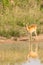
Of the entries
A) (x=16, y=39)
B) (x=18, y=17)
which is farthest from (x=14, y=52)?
(x=18, y=17)

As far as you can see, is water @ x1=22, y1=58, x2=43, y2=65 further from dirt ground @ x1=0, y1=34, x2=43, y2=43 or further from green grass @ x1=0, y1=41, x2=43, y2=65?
dirt ground @ x1=0, y1=34, x2=43, y2=43

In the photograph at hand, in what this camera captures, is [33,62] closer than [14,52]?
Yes

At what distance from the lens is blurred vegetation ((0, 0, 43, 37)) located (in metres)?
16.3

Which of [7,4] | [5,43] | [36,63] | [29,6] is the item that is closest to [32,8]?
[29,6]

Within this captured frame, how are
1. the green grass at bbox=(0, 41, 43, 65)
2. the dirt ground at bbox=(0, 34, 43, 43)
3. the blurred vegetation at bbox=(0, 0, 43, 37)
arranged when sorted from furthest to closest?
1. the blurred vegetation at bbox=(0, 0, 43, 37)
2. the dirt ground at bbox=(0, 34, 43, 43)
3. the green grass at bbox=(0, 41, 43, 65)

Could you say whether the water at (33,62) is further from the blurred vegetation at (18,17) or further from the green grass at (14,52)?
the blurred vegetation at (18,17)

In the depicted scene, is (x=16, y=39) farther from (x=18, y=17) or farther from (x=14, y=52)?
(x=14, y=52)

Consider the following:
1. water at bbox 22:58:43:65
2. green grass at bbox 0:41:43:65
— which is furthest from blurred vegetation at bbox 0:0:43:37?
water at bbox 22:58:43:65

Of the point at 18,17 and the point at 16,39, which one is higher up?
the point at 18,17

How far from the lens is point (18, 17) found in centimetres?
1783

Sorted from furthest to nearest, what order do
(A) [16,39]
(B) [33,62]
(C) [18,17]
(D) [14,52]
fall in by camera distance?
(C) [18,17], (A) [16,39], (D) [14,52], (B) [33,62]

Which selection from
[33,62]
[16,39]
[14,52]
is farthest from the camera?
[16,39]

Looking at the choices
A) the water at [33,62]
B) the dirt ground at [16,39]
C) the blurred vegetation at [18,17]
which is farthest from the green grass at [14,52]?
the blurred vegetation at [18,17]

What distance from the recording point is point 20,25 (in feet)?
57.5
